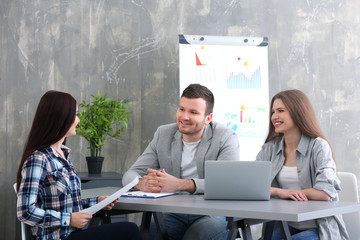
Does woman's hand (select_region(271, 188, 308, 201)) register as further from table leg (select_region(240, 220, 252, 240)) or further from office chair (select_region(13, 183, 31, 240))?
office chair (select_region(13, 183, 31, 240))

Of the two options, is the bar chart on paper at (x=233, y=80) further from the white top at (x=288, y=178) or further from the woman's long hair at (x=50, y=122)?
the woman's long hair at (x=50, y=122)

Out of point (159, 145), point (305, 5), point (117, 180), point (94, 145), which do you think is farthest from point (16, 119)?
point (305, 5)

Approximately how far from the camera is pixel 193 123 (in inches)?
113

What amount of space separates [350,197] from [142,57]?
8.13ft

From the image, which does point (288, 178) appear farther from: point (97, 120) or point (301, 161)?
point (97, 120)

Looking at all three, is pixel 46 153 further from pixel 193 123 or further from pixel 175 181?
pixel 193 123

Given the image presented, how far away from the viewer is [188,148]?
2.95 meters

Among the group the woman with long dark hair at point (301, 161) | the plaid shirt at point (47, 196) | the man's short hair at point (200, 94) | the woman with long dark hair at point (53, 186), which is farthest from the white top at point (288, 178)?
the plaid shirt at point (47, 196)

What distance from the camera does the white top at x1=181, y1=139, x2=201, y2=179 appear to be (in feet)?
9.51

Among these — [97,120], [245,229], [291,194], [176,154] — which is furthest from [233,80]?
[245,229]

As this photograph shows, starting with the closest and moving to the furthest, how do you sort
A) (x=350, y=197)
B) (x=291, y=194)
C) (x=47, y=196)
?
1. (x=47, y=196)
2. (x=291, y=194)
3. (x=350, y=197)

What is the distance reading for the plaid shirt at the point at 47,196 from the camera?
2066 mm

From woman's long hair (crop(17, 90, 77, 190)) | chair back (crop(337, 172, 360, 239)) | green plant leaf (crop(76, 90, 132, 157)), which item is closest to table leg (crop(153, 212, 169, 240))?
woman's long hair (crop(17, 90, 77, 190))

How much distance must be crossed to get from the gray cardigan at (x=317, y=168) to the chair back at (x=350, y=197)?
0.28 metres
